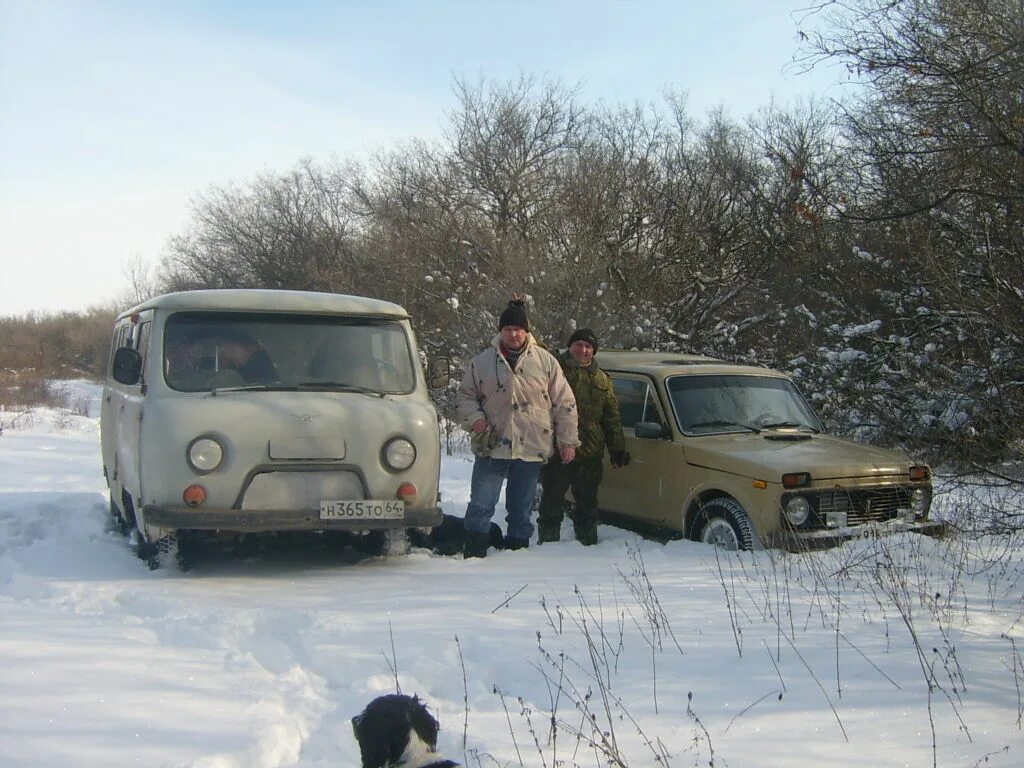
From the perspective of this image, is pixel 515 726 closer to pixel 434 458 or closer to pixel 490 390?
pixel 434 458

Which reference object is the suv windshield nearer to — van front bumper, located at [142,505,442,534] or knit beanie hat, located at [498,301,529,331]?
knit beanie hat, located at [498,301,529,331]

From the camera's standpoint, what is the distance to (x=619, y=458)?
26.5 feet

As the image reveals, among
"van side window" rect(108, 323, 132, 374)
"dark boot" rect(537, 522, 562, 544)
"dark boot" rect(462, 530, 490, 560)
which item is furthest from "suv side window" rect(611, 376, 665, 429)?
"van side window" rect(108, 323, 132, 374)

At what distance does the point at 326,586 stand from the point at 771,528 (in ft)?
10.3

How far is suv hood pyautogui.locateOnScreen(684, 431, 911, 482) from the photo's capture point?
23.6ft

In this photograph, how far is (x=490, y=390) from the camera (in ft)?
24.6

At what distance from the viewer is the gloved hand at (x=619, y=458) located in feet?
26.4

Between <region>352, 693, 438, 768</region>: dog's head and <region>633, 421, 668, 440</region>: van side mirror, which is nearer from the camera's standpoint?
<region>352, 693, 438, 768</region>: dog's head

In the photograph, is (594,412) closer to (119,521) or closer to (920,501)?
(920,501)

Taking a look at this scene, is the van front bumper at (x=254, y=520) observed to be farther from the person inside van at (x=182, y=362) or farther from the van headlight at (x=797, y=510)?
the van headlight at (x=797, y=510)

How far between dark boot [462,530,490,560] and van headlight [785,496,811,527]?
7.28ft

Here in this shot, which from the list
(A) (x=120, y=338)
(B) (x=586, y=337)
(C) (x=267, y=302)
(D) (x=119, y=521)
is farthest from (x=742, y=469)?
(A) (x=120, y=338)

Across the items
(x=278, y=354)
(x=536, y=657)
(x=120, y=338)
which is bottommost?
(x=536, y=657)

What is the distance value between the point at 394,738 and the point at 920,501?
223 inches
